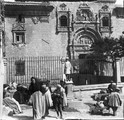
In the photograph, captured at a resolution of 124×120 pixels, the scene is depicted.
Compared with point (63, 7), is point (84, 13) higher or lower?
lower

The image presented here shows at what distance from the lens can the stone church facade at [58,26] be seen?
20.9 meters

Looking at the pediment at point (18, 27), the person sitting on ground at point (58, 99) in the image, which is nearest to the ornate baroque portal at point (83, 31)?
the pediment at point (18, 27)

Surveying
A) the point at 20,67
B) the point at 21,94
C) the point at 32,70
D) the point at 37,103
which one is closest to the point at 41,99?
the point at 37,103

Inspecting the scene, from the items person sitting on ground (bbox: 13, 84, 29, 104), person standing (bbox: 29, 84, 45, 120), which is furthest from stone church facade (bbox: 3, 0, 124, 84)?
Answer: person standing (bbox: 29, 84, 45, 120)

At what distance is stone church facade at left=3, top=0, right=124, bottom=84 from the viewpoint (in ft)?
68.5

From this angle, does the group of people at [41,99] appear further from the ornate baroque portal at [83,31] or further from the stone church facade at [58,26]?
the ornate baroque portal at [83,31]

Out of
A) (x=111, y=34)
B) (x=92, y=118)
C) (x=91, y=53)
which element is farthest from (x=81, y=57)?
(x=92, y=118)

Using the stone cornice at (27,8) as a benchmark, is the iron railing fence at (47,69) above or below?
below

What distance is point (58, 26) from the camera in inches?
845

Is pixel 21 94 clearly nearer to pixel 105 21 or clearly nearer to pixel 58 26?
pixel 58 26

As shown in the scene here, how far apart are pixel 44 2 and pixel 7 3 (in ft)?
12.2

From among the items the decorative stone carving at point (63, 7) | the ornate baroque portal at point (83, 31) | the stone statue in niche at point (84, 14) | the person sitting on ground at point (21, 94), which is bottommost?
the person sitting on ground at point (21, 94)

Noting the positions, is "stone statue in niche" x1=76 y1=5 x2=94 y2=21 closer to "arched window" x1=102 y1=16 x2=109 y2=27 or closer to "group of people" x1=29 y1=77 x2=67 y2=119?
"arched window" x1=102 y1=16 x2=109 y2=27

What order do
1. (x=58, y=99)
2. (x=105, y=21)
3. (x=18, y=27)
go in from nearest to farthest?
(x=58, y=99), (x=18, y=27), (x=105, y=21)
